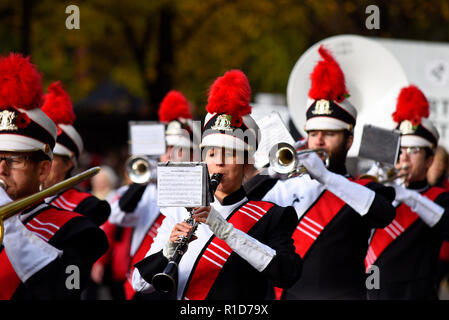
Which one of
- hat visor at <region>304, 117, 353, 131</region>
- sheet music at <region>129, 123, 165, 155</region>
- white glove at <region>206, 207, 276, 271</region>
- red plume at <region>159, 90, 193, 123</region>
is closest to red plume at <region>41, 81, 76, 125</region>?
sheet music at <region>129, 123, 165, 155</region>

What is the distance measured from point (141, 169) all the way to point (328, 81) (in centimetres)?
183

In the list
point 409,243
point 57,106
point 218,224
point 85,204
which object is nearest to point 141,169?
point 57,106

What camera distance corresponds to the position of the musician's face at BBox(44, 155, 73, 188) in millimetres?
5423

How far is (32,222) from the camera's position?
3.92 meters

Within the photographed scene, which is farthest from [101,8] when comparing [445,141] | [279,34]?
[445,141]

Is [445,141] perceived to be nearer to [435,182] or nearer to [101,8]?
[435,182]

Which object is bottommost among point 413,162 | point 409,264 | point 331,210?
point 409,264

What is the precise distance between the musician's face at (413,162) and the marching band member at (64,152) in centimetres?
244

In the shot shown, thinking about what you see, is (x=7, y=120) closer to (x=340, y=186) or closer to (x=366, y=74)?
(x=340, y=186)

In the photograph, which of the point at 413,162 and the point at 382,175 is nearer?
the point at 382,175

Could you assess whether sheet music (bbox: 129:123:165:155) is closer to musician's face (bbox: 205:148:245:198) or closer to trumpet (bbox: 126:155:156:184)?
trumpet (bbox: 126:155:156:184)

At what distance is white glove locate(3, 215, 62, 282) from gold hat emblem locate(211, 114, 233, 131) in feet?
3.37

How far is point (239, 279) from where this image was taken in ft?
13.2
